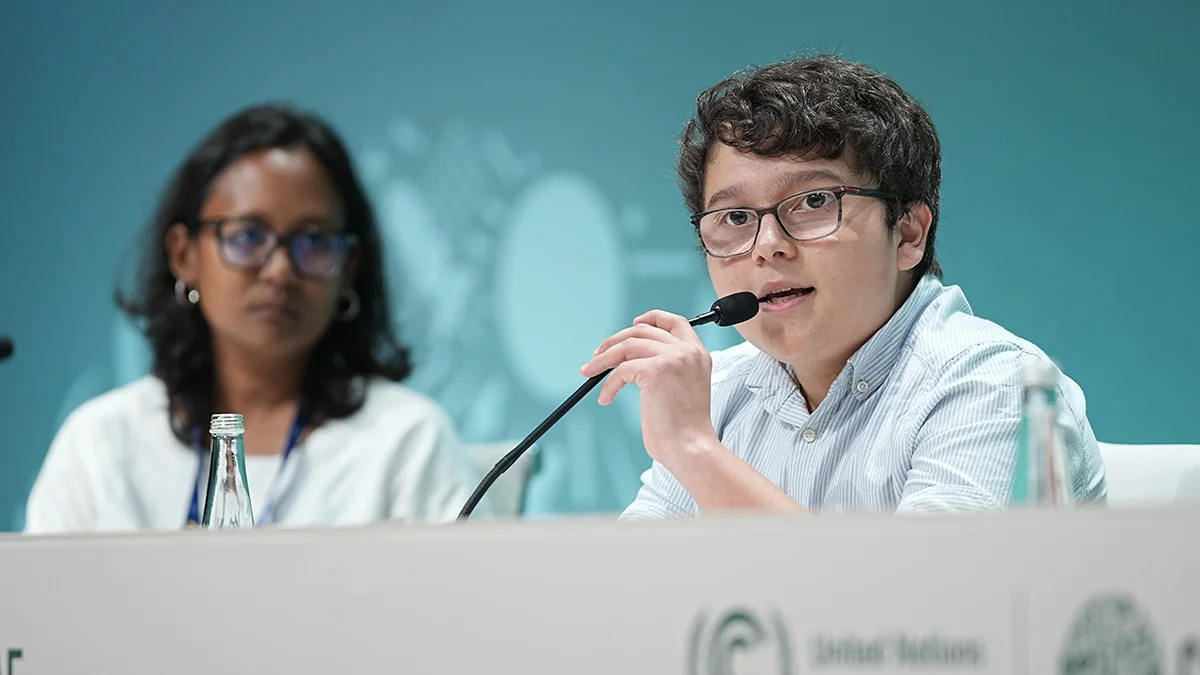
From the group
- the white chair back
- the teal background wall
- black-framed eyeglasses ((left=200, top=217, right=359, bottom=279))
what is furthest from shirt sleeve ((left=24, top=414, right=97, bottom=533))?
the white chair back

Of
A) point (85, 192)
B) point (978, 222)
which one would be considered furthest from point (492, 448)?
point (85, 192)

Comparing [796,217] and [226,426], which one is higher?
[796,217]

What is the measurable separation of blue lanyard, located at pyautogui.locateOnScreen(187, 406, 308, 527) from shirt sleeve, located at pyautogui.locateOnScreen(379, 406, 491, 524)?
218 mm

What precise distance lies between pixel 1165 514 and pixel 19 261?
3487 millimetres

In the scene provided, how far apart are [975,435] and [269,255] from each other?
5.71 ft

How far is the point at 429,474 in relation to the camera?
241 centimetres

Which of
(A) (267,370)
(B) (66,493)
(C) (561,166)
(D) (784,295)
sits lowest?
(B) (66,493)

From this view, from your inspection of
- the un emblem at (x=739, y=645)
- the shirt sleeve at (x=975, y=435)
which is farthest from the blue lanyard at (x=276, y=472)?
the un emblem at (x=739, y=645)

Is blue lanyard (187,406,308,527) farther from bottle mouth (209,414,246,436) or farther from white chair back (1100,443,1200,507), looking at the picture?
white chair back (1100,443,1200,507)

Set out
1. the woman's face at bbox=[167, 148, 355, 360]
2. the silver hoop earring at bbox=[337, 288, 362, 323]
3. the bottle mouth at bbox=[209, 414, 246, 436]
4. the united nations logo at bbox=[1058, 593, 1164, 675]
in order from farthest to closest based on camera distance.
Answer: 1. the silver hoop earring at bbox=[337, 288, 362, 323]
2. the woman's face at bbox=[167, 148, 355, 360]
3. the bottle mouth at bbox=[209, 414, 246, 436]
4. the united nations logo at bbox=[1058, 593, 1164, 675]

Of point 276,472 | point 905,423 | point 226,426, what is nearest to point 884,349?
point 905,423

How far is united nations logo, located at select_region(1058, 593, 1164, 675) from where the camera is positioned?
1.92 ft

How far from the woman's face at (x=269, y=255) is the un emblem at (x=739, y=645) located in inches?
82.5

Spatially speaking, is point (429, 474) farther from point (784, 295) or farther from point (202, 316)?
point (784, 295)
